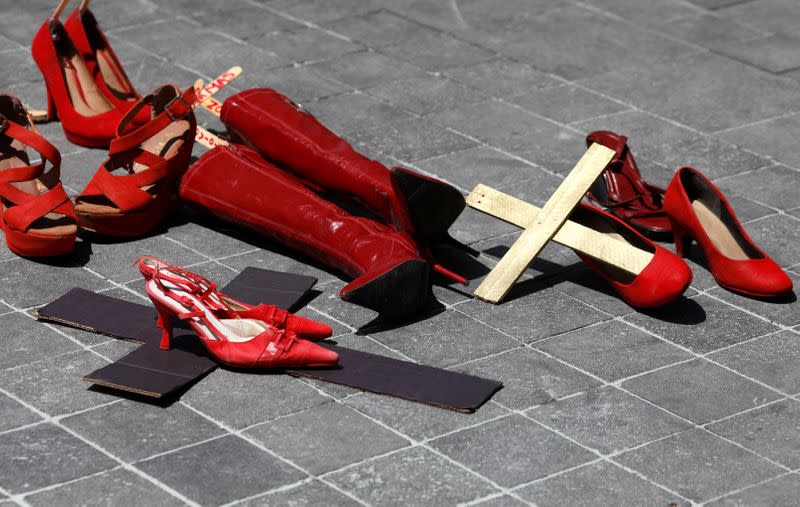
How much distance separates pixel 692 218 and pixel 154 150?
2.59 m

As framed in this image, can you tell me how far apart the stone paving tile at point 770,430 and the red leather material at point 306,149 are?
1681mm

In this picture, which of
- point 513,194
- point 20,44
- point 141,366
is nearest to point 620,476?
point 141,366

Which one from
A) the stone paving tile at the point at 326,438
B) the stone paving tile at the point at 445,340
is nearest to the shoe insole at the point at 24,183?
the stone paving tile at the point at 445,340

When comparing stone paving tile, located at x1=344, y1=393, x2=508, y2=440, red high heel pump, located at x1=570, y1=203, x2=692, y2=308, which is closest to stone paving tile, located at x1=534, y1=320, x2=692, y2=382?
red high heel pump, located at x1=570, y1=203, x2=692, y2=308

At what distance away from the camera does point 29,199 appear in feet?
19.3

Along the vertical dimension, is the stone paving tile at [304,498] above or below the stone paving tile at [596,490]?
below

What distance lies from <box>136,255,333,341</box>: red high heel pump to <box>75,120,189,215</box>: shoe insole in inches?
38.4

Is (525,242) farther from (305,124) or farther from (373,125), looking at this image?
(373,125)

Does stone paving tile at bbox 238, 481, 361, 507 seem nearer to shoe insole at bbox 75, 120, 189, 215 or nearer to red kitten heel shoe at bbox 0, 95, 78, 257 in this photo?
red kitten heel shoe at bbox 0, 95, 78, 257

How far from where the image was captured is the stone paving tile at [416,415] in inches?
183

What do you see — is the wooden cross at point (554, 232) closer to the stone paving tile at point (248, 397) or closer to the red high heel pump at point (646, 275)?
the red high heel pump at point (646, 275)

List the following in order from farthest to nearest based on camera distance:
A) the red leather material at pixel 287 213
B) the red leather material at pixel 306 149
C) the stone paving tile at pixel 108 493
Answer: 1. the red leather material at pixel 306 149
2. the red leather material at pixel 287 213
3. the stone paving tile at pixel 108 493

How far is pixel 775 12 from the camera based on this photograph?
A: 9.63 meters

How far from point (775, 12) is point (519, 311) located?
5093mm
